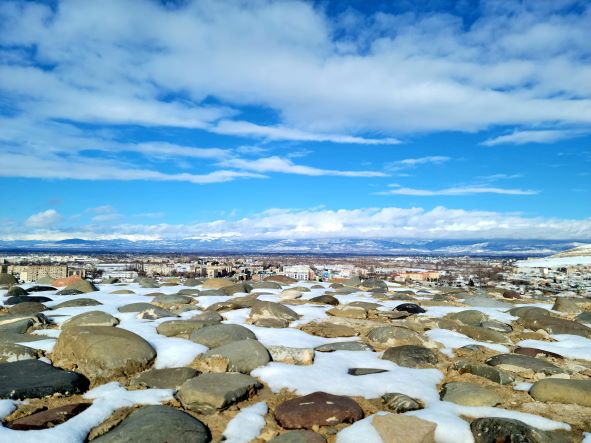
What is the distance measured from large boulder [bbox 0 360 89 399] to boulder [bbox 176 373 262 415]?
4.54 ft

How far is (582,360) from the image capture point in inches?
296

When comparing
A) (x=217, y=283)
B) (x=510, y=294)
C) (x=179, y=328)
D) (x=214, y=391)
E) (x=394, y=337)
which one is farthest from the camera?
(x=217, y=283)

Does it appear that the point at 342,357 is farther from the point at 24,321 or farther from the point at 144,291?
the point at 144,291

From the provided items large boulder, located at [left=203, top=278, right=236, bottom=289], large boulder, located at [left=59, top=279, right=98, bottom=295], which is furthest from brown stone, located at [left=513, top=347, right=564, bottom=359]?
large boulder, located at [left=59, top=279, right=98, bottom=295]

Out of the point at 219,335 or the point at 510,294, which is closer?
the point at 219,335

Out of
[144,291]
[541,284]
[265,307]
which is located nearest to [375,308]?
[265,307]

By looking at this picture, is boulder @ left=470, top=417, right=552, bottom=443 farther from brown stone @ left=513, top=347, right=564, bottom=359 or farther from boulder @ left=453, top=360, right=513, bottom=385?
brown stone @ left=513, top=347, right=564, bottom=359

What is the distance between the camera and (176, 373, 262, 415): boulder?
514cm

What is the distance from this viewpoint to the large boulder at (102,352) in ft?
20.2

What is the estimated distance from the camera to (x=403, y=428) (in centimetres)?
448

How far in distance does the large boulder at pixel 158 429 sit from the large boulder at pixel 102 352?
159 cm

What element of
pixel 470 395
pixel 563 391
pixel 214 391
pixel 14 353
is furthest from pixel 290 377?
pixel 14 353

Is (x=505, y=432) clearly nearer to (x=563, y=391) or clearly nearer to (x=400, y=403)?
(x=400, y=403)

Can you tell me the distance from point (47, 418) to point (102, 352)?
1.74 m
